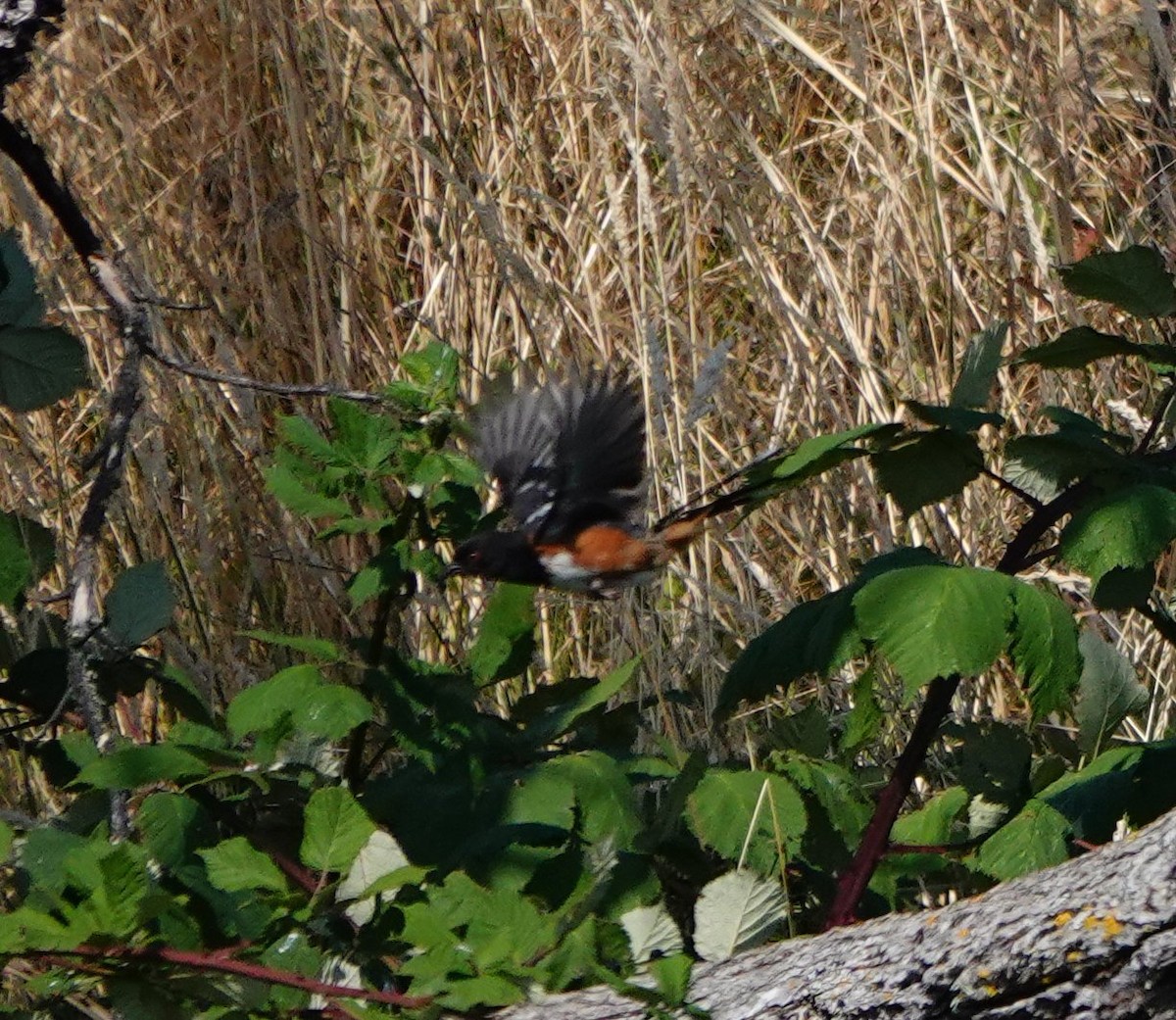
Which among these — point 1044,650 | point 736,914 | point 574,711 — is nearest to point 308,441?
point 574,711

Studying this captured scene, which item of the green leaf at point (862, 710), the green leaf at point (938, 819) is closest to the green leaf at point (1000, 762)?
the green leaf at point (938, 819)

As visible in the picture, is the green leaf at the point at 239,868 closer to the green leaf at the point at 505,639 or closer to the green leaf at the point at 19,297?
the green leaf at the point at 505,639

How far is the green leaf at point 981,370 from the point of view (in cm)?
143

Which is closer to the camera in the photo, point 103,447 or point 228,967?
point 228,967

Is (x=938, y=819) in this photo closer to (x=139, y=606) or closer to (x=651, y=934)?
(x=651, y=934)

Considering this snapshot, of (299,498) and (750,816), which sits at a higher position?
(299,498)

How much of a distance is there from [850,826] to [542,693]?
37 centimetres

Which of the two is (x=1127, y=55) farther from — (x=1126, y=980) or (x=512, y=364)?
(x=1126, y=980)

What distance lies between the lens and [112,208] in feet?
9.82

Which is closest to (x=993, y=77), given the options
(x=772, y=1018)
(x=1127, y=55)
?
(x=1127, y=55)

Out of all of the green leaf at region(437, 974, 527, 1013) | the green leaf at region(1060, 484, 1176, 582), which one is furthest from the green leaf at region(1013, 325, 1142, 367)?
the green leaf at region(437, 974, 527, 1013)

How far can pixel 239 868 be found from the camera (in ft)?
4.47

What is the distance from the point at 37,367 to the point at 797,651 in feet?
2.76

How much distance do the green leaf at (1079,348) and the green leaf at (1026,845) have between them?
426 mm
